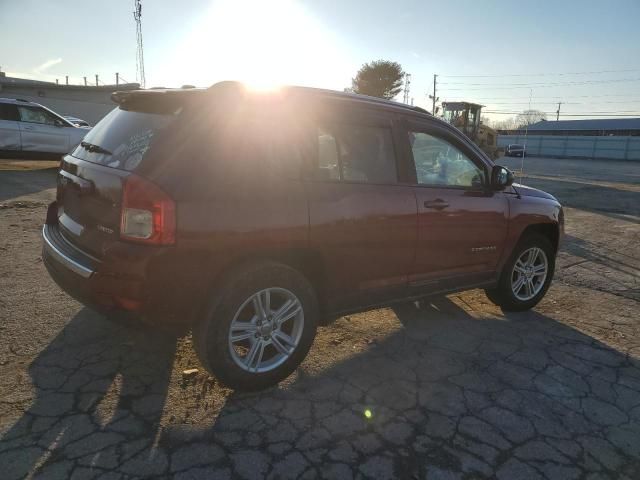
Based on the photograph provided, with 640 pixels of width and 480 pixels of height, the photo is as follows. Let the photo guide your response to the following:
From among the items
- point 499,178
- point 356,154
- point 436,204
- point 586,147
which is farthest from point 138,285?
point 586,147

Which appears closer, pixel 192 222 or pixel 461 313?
pixel 192 222

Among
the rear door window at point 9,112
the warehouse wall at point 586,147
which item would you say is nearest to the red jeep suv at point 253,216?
the rear door window at point 9,112

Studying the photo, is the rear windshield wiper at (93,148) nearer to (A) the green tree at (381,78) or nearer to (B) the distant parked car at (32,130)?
(B) the distant parked car at (32,130)

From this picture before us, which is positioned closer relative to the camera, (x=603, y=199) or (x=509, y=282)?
(x=509, y=282)

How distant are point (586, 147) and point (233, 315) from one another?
56482 millimetres

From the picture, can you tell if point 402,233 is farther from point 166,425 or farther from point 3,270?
point 3,270

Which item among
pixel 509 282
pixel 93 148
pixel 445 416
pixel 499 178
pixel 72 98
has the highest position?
pixel 72 98

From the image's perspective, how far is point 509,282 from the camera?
171 inches

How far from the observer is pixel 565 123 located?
6912cm

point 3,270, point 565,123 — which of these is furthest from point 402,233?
point 565,123

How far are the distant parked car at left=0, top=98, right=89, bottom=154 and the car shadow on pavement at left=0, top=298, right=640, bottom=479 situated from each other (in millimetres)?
11908

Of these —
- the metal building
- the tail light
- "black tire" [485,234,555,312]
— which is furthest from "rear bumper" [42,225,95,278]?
the metal building

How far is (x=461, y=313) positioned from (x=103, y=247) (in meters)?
3.29

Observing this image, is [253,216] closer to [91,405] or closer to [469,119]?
[91,405]
